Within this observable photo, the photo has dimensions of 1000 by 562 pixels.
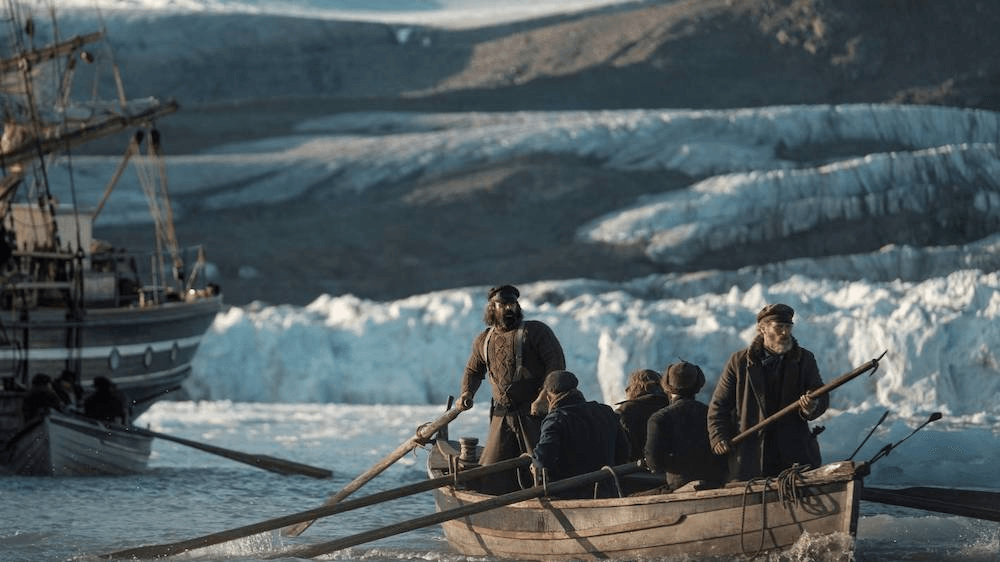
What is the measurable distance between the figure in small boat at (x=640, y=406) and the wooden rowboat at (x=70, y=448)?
8.09m

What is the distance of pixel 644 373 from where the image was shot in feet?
40.3

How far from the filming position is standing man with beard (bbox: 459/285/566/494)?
11758 mm

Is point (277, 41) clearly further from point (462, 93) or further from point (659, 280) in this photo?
point (659, 280)

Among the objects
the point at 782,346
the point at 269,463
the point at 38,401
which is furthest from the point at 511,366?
the point at 38,401

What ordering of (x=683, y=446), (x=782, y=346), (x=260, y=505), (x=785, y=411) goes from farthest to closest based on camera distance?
1. (x=260, y=505)
2. (x=683, y=446)
3. (x=782, y=346)
4. (x=785, y=411)

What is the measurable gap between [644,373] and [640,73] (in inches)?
2096

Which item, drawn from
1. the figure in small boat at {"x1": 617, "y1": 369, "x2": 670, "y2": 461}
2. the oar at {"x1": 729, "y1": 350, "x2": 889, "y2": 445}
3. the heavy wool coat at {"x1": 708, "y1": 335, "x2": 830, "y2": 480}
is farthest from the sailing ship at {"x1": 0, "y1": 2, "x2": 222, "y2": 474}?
the oar at {"x1": 729, "y1": 350, "x2": 889, "y2": 445}

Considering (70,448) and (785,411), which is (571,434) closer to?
(785,411)

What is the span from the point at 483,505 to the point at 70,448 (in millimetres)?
8387

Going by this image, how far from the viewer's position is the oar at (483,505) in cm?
1127

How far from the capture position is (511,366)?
11852 millimetres

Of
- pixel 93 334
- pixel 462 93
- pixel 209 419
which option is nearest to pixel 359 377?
pixel 209 419

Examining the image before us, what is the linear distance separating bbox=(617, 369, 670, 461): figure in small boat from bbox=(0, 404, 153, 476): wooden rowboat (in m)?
8.09

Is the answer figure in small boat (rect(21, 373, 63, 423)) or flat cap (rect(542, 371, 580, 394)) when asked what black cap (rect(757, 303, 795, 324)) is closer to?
flat cap (rect(542, 371, 580, 394))
